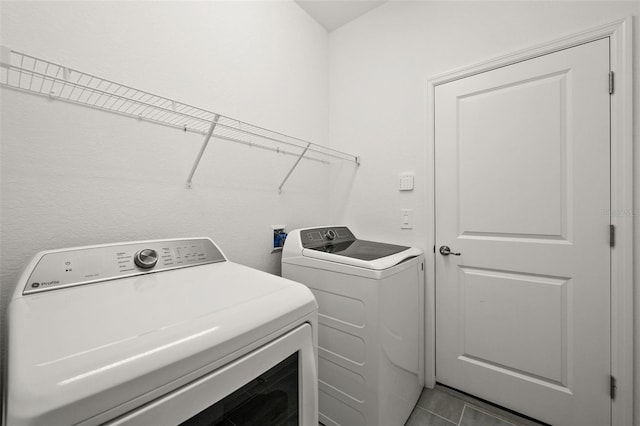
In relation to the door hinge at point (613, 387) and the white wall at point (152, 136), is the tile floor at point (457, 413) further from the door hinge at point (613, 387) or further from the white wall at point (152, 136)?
the white wall at point (152, 136)

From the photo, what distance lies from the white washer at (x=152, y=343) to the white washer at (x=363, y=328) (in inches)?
20.9

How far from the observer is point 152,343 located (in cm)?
53

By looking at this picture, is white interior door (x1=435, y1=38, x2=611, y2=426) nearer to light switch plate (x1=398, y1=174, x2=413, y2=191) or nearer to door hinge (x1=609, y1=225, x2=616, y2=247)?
door hinge (x1=609, y1=225, x2=616, y2=247)

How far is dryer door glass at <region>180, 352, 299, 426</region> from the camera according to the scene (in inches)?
25.0

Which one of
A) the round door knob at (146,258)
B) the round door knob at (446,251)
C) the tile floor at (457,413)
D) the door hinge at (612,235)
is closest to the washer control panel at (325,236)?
the round door knob at (446,251)

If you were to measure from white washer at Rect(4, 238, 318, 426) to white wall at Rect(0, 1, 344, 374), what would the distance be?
23cm

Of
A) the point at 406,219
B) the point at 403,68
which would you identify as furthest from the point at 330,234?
the point at 403,68

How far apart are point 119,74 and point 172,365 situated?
50.6 inches

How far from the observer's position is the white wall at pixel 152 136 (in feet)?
3.09

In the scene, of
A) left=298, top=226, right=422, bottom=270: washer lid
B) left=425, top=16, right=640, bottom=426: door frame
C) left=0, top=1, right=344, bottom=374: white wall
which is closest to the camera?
left=0, top=1, right=344, bottom=374: white wall

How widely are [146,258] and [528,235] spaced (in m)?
2.02

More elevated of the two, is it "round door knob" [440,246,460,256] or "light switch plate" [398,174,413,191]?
"light switch plate" [398,174,413,191]

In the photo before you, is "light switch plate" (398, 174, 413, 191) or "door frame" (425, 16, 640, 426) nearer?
"door frame" (425, 16, 640, 426)

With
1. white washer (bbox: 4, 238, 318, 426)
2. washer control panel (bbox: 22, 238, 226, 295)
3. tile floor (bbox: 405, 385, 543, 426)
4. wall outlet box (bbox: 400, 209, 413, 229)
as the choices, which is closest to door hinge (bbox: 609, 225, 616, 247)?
wall outlet box (bbox: 400, 209, 413, 229)
